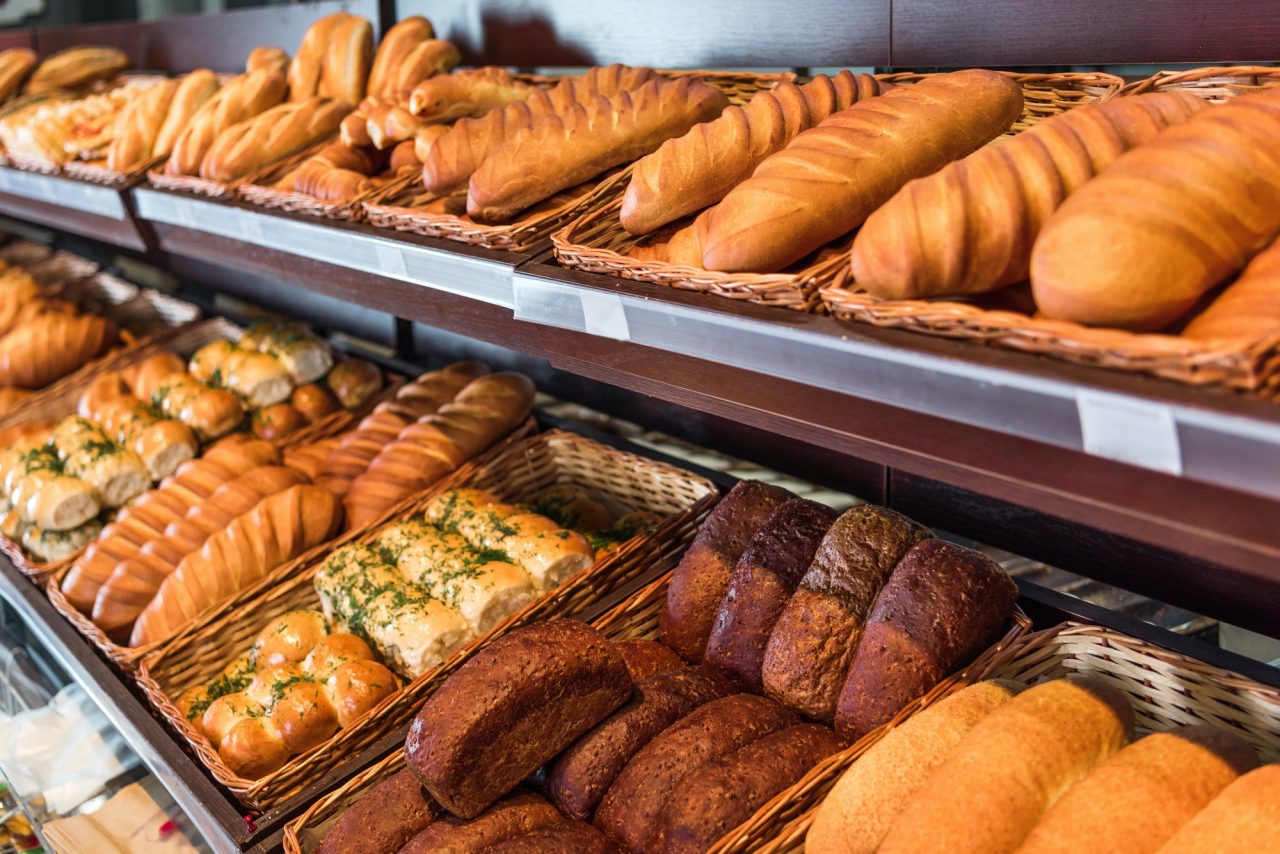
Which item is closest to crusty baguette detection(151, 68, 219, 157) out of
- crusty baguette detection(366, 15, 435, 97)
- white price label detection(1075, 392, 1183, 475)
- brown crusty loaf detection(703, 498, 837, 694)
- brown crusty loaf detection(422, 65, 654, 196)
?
crusty baguette detection(366, 15, 435, 97)

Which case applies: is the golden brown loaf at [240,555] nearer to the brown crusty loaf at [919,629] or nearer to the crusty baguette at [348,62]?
the crusty baguette at [348,62]

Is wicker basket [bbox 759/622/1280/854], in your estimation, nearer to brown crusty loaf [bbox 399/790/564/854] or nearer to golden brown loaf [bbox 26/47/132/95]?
brown crusty loaf [bbox 399/790/564/854]

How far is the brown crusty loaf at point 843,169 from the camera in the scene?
1316 millimetres

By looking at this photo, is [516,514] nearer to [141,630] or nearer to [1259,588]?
[141,630]

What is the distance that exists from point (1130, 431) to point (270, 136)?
87.5 inches

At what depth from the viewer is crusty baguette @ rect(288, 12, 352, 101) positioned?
2910 mm

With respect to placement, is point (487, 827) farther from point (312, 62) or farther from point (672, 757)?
point (312, 62)

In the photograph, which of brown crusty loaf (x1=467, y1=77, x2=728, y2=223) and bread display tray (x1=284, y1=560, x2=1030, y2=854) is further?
brown crusty loaf (x1=467, y1=77, x2=728, y2=223)

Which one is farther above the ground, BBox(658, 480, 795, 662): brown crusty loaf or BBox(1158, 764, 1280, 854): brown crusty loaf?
BBox(1158, 764, 1280, 854): brown crusty loaf

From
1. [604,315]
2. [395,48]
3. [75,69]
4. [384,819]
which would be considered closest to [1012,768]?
[604,315]

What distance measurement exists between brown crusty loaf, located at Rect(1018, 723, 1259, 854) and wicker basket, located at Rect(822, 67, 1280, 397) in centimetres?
46

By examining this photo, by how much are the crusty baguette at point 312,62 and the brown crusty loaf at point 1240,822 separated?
265 centimetres

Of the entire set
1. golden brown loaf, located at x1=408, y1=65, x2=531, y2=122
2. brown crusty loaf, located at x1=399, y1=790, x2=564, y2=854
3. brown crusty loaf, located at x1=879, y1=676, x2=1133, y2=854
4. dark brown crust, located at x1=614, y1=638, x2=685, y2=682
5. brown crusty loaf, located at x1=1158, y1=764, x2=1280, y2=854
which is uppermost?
golden brown loaf, located at x1=408, y1=65, x2=531, y2=122

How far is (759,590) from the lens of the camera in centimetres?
160
